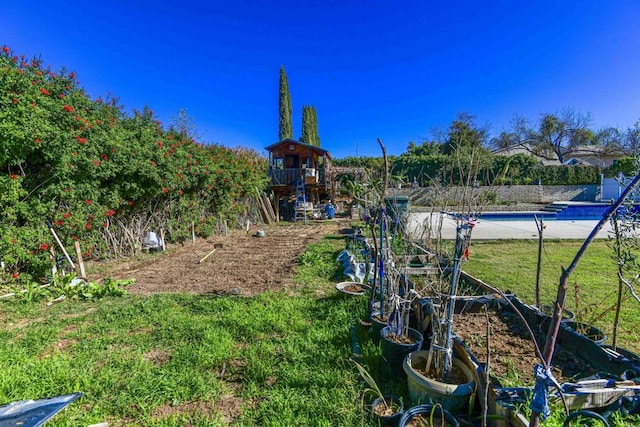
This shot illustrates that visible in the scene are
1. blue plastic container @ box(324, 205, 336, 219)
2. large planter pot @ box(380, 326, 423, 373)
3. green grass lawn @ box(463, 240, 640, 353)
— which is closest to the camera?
large planter pot @ box(380, 326, 423, 373)

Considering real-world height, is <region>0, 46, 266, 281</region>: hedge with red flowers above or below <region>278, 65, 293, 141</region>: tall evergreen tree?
below

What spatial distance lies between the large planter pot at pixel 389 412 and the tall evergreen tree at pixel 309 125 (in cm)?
2799

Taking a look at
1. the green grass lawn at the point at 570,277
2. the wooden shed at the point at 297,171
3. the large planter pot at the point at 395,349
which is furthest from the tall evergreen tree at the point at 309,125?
the large planter pot at the point at 395,349

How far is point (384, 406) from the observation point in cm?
197

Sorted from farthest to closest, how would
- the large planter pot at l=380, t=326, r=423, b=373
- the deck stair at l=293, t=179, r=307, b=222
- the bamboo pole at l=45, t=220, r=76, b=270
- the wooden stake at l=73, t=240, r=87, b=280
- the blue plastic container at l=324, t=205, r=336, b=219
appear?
the blue plastic container at l=324, t=205, r=336, b=219
the deck stair at l=293, t=179, r=307, b=222
the wooden stake at l=73, t=240, r=87, b=280
the bamboo pole at l=45, t=220, r=76, b=270
the large planter pot at l=380, t=326, r=423, b=373

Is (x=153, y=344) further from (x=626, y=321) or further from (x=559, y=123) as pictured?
(x=559, y=123)

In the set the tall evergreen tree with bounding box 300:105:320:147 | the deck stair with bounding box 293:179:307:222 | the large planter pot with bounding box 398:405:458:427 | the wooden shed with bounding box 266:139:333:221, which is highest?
the tall evergreen tree with bounding box 300:105:320:147

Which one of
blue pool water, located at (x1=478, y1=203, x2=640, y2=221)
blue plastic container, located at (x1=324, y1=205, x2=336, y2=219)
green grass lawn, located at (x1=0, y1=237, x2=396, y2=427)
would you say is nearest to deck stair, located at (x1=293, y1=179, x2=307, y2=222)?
blue plastic container, located at (x1=324, y1=205, x2=336, y2=219)

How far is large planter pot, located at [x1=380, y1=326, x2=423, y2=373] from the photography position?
2.32 metres

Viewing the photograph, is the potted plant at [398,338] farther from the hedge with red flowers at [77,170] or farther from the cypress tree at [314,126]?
the cypress tree at [314,126]

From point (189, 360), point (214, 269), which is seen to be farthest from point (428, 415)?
point (214, 269)

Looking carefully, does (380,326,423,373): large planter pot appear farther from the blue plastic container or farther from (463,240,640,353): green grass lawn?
the blue plastic container

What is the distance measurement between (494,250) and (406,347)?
5.44m

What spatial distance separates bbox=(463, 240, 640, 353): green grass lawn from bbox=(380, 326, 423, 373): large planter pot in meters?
1.30
